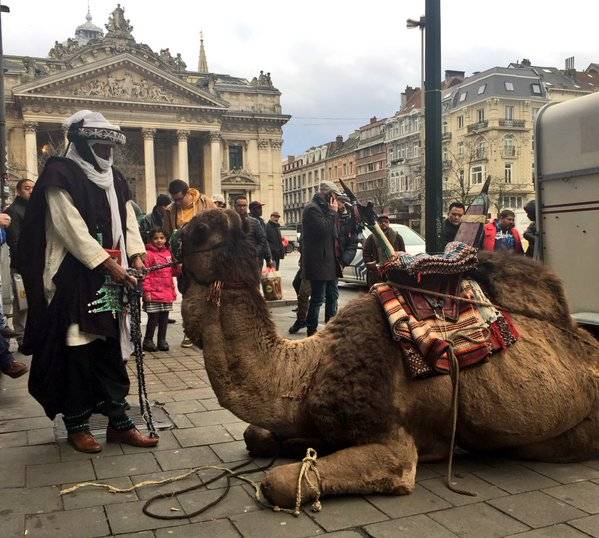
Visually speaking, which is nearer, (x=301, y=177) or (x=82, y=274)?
(x=82, y=274)

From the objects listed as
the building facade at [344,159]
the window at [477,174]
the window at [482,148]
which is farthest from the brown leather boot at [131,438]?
the building facade at [344,159]

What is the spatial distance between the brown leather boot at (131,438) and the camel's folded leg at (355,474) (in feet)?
4.38

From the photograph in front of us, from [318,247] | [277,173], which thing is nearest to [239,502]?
[318,247]

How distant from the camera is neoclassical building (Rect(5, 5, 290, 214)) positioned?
62.7 meters

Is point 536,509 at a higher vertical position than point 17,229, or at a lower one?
lower

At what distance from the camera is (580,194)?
6.15 metres

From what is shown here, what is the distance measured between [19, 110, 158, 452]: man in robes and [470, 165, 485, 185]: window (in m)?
73.2

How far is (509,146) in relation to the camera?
75.2 metres

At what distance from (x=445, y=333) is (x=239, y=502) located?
1.49 metres

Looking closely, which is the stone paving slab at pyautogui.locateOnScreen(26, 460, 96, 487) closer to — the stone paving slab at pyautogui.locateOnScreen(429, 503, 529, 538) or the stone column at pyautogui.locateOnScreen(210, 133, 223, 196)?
the stone paving slab at pyautogui.locateOnScreen(429, 503, 529, 538)

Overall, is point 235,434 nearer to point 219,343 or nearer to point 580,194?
point 219,343

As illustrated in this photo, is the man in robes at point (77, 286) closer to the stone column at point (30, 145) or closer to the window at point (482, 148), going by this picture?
the stone column at point (30, 145)

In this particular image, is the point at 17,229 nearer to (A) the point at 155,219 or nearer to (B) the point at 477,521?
(A) the point at 155,219

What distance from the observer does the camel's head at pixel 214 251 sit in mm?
3678
